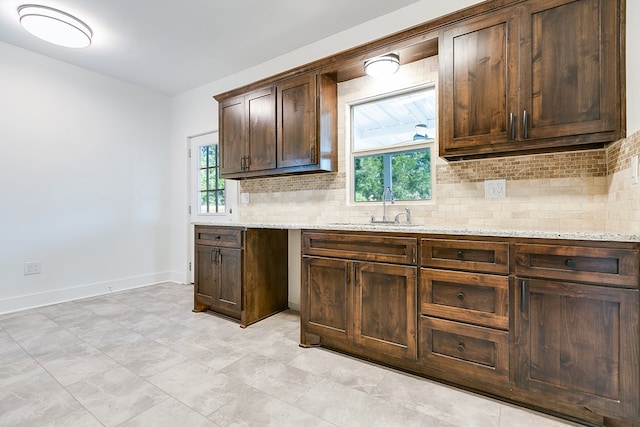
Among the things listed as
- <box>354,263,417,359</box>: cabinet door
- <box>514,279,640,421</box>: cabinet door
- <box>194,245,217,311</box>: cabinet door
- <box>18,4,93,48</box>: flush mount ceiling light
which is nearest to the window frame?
<box>354,263,417,359</box>: cabinet door

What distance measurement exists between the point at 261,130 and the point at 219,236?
1.13 metres

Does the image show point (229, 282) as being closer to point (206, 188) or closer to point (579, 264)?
point (206, 188)

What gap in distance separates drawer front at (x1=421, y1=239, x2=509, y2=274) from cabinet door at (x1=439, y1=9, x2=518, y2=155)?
27.5 inches

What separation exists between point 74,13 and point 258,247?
8.34ft

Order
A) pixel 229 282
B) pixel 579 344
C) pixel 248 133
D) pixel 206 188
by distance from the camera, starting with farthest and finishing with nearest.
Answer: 1. pixel 206 188
2. pixel 248 133
3. pixel 229 282
4. pixel 579 344

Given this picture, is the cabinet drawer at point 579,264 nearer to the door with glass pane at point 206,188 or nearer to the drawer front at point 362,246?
the drawer front at point 362,246

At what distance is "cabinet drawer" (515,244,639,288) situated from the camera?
132cm

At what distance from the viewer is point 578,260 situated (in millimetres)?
1398

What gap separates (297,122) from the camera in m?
2.80

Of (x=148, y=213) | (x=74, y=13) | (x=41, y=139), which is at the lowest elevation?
(x=148, y=213)

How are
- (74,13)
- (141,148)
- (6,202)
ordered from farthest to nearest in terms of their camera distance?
(141,148)
(6,202)
(74,13)

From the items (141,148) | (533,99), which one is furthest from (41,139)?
(533,99)

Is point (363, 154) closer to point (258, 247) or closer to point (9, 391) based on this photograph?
point (258, 247)

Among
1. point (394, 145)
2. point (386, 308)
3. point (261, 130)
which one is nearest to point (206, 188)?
point (261, 130)
